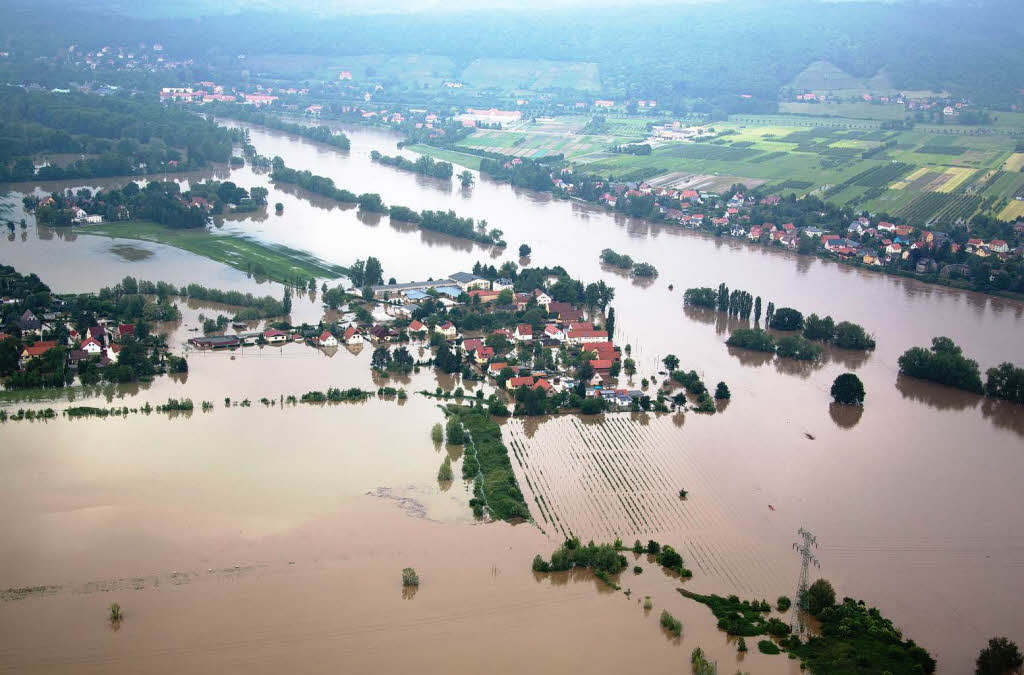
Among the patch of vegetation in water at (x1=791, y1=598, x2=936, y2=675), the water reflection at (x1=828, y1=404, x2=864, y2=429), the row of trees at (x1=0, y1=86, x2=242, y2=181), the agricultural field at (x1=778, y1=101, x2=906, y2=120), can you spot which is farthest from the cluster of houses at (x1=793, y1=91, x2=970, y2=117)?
the patch of vegetation in water at (x1=791, y1=598, x2=936, y2=675)

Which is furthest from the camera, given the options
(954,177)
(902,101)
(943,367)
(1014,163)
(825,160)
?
(902,101)

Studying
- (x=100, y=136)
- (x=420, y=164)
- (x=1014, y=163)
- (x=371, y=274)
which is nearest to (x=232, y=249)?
(x=371, y=274)

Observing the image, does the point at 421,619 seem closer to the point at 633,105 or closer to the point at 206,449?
the point at 206,449

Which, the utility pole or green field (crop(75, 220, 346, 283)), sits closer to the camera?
the utility pole

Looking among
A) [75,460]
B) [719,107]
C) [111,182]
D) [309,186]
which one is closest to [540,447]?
[75,460]

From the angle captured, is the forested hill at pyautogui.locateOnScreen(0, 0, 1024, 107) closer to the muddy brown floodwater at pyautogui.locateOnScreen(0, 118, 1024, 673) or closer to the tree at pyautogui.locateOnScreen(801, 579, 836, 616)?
the muddy brown floodwater at pyautogui.locateOnScreen(0, 118, 1024, 673)

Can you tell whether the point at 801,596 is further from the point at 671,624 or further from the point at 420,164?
the point at 420,164

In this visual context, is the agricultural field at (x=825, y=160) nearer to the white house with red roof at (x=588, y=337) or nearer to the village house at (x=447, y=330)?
the white house with red roof at (x=588, y=337)
